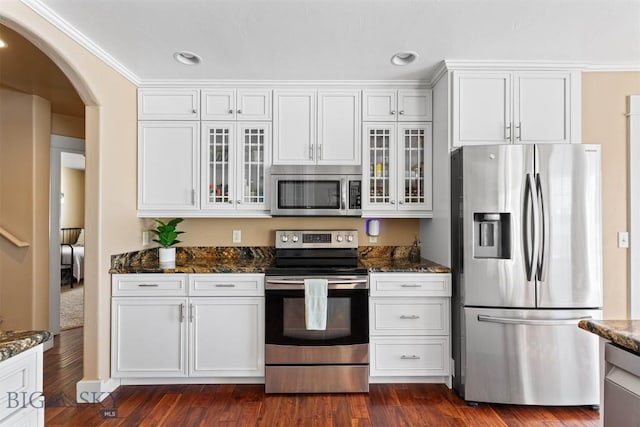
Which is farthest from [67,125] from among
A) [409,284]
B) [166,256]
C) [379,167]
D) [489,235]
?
[489,235]

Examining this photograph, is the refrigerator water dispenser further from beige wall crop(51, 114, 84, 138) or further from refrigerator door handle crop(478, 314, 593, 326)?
beige wall crop(51, 114, 84, 138)

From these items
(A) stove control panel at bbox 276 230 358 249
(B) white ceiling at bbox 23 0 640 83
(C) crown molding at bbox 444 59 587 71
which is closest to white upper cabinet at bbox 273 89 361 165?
(B) white ceiling at bbox 23 0 640 83

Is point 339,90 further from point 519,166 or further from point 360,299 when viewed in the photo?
point 360,299

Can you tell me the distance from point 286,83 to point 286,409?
2519 millimetres

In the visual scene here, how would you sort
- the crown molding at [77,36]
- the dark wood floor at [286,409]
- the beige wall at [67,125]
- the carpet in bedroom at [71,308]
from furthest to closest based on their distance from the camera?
the carpet in bedroom at [71,308] → the beige wall at [67,125] → the dark wood floor at [286,409] → the crown molding at [77,36]

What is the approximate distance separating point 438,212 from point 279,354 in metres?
1.67

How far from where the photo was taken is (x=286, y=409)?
2475mm

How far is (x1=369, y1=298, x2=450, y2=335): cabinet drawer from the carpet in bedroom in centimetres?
374

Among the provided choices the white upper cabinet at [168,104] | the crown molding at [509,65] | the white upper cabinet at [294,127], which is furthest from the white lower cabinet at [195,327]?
the crown molding at [509,65]

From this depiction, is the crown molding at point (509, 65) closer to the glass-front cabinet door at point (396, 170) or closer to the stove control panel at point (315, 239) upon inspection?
the glass-front cabinet door at point (396, 170)

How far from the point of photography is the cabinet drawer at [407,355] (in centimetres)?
277

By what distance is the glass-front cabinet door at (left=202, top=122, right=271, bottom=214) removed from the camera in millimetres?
3119

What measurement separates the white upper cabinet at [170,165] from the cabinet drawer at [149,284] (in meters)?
0.60

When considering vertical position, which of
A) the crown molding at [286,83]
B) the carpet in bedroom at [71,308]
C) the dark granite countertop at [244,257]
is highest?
the crown molding at [286,83]
